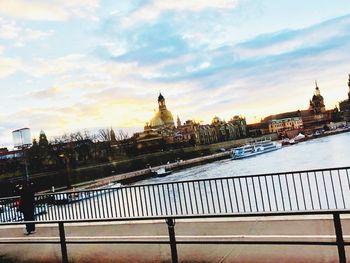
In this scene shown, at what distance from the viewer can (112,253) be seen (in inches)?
276

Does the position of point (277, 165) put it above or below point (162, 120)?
below

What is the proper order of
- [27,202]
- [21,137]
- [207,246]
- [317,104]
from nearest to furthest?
[207,246] → [27,202] → [21,137] → [317,104]

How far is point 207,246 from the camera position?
22.3 ft

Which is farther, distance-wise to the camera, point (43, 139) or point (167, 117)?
point (167, 117)

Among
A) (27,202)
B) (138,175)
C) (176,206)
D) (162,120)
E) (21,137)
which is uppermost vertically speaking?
(162,120)

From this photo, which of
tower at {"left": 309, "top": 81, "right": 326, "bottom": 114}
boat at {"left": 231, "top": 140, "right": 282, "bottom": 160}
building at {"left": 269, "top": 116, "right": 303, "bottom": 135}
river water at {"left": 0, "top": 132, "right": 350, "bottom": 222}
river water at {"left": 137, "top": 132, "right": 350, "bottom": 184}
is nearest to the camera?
river water at {"left": 0, "top": 132, "right": 350, "bottom": 222}

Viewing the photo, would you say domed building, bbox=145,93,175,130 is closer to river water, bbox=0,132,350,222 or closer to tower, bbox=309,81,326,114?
tower, bbox=309,81,326,114

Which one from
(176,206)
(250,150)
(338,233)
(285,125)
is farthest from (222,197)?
(285,125)

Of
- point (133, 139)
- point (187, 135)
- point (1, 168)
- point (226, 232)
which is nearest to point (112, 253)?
point (226, 232)

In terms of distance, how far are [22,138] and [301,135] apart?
140 m

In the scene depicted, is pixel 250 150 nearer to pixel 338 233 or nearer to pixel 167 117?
pixel 167 117

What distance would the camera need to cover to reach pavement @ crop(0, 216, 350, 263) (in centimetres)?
586

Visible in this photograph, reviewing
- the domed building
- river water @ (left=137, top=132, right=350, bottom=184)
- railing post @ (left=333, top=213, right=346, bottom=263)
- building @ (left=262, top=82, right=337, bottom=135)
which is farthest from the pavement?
the domed building

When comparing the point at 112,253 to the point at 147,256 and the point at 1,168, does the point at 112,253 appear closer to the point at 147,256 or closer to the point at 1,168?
the point at 147,256
